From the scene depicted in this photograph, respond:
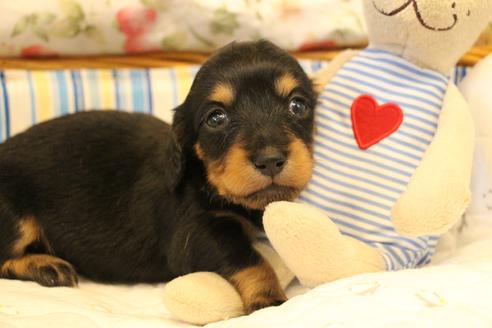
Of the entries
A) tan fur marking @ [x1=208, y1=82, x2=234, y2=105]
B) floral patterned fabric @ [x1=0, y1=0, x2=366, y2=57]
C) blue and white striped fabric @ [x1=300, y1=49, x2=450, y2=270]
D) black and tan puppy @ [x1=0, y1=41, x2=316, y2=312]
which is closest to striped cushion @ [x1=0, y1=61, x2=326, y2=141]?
floral patterned fabric @ [x1=0, y1=0, x2=366, y2=57]

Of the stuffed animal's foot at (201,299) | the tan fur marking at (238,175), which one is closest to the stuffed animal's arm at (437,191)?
the tan fur marking at (238,175)

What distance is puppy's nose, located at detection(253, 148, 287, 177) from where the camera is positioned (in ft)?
5.61

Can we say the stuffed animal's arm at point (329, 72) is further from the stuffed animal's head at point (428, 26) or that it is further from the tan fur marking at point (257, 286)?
the tan fur marking at point (257, 286)

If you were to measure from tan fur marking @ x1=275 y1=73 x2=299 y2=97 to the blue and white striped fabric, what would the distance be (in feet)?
0.83

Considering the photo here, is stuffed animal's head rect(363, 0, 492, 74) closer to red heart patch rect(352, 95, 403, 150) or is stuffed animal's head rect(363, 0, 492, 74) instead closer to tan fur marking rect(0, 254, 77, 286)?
red heart patch rect(352, 95, 403, 150)

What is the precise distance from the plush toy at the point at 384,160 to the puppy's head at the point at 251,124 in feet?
0.46

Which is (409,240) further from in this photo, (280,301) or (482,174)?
(482,174)

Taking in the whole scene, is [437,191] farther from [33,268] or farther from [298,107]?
[33,268]

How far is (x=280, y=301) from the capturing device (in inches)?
73.5

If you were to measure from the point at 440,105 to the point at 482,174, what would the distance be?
0.48 m

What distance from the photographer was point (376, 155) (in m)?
2.02

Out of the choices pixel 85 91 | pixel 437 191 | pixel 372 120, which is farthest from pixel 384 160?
pixel 85 91

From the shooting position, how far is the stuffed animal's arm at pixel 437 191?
5.56 feet

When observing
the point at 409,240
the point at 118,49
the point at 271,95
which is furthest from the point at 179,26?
the point at 409,240
